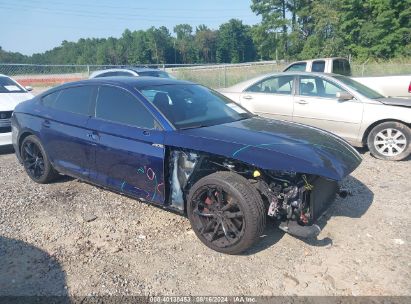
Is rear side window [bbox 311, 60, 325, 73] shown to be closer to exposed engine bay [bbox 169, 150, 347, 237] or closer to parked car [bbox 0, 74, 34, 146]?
parked car [bbox 0, 74, 34, 146]

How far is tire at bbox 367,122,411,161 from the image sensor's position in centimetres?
669

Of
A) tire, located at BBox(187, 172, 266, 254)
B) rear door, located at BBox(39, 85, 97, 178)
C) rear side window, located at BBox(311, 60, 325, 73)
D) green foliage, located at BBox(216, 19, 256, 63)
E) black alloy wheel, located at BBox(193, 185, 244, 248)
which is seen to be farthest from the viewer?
green foliage, located at BBox(216, 19, 256, 63)

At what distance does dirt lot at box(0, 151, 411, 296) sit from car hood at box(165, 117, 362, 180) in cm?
84

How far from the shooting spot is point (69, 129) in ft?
15.9

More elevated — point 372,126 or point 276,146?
point 276,146

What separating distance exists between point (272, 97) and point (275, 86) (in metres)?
0.27

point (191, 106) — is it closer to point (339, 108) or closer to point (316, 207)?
point (316, 207)

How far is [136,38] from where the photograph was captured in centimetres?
8406

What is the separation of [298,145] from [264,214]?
745 millimetres


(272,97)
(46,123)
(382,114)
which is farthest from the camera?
(272,97)

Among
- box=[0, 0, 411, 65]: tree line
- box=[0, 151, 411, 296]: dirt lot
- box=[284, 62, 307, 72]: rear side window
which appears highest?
box=[0, 0, 411, 65]: tree line

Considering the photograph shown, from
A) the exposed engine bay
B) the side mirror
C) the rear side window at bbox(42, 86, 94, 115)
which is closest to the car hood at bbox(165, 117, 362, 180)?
the exposed engine bay

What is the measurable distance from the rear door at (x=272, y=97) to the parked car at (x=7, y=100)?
4.75 m

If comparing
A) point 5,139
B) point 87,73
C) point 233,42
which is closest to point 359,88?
point 5,139
